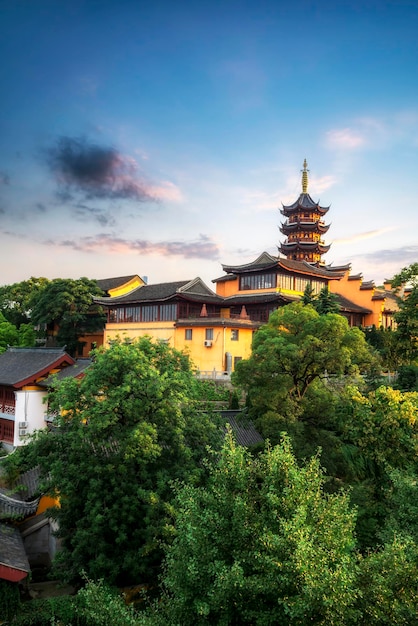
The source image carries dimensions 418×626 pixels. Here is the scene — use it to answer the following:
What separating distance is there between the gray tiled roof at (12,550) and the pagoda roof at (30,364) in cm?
1100

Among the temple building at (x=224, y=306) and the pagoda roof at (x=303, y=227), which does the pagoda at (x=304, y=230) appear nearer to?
the pagoda roof at (x=303, y=227)

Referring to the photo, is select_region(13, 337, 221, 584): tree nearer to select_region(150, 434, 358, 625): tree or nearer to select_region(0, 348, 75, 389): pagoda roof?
select_region(150, 434, 358, 625): tree

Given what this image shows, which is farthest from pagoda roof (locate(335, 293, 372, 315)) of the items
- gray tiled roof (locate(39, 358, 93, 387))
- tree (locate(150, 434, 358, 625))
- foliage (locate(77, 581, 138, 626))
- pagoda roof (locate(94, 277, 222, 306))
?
foliage (locate(77, 581, 138, 626))

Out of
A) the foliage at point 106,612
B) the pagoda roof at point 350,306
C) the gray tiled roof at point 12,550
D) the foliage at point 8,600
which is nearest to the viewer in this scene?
the foliage at point 106,612

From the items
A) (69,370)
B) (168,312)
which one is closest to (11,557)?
(69,370)

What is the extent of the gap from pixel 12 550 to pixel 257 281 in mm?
26522

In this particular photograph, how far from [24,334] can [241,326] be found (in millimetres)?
21139

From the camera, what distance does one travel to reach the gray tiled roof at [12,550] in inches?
436

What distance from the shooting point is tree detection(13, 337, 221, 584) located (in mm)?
11125

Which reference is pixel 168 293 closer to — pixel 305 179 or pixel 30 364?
pixel 30 364

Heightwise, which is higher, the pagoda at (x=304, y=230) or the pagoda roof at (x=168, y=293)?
the pagoda at (x=304, y=230)

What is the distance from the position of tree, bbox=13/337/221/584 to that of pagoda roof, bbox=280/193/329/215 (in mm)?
43579

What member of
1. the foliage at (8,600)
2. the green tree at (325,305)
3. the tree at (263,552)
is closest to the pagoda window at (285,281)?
the green tree at (325,305)

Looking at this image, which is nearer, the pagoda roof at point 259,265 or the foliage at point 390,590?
the foliage at point 390,590
